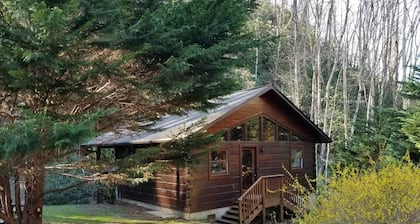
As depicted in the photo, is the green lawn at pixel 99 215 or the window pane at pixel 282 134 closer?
the green lawn at pixel 99 215

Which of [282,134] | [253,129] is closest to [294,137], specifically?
[282,134]

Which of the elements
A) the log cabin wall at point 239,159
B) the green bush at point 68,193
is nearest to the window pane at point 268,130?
the log cabin wall at point 239,159

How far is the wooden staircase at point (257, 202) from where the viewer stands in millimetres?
11297

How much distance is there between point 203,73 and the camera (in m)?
6.03

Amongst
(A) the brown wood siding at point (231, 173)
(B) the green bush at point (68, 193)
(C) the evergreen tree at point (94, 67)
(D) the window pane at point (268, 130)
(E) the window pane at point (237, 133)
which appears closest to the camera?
(C) the evergreen tree at point (94, 67)

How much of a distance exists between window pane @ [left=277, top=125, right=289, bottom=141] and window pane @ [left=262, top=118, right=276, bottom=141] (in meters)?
0.28

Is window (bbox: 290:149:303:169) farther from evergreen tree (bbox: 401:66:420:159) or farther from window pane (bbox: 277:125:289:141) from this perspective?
evergreen tree (bbox: 401:66:420:159)

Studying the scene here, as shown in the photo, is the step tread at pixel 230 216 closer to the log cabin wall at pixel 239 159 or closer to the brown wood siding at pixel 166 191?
the log cabin wall at pixel 239 159

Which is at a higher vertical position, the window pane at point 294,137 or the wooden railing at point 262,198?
the window pane at point 294,137

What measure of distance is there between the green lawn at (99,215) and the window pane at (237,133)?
10.00 feet

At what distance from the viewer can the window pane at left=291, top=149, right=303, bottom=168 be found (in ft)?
48.5

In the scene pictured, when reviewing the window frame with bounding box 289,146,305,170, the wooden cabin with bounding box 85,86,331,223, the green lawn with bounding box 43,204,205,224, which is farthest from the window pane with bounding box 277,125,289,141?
the green lawn with bounding box 43,204,205,224

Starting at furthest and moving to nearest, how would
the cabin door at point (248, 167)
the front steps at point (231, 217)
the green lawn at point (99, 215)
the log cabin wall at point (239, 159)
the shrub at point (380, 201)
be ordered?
the cabin door at point (248, 167) → the log cabin wall at point (239, 159) → the front steps at point (231, 217) → the green lawn at point (99, 215) → the shrub at point (380, 201)

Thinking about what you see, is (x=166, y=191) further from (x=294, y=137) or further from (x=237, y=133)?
(x=294, y=137)
